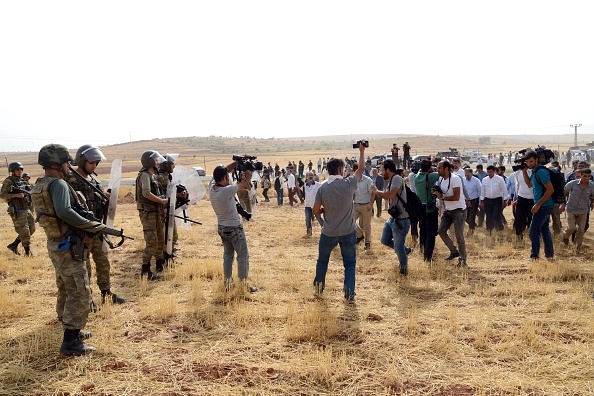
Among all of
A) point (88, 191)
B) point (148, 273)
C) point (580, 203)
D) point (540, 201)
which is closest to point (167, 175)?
point (148, 273)

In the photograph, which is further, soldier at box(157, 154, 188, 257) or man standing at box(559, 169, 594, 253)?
man standing at box(559, 169, 594, 253)

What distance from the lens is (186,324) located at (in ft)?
17.5

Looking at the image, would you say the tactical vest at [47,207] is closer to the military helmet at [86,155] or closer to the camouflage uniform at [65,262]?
the camouflage uniform at [65,262]

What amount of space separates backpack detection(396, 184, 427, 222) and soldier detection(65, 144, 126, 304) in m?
4.53

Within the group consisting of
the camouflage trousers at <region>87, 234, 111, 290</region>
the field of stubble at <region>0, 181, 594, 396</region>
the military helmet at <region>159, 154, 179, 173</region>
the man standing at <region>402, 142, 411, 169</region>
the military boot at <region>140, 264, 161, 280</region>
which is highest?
the man standing at <region>402, 142, 411, 169</region>

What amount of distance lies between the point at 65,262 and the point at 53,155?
1.10 m

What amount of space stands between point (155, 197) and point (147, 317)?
85.2 inches

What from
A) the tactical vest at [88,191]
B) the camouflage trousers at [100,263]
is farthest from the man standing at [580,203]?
the tactical vest at [88,191]

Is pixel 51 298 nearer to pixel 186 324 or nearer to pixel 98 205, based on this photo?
pixel 98 205

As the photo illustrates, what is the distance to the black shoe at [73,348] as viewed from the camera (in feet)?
14.8

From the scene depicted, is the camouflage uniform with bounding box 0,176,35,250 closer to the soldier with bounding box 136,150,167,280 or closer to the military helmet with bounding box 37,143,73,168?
the soldier with bounding box 136,150,167,280

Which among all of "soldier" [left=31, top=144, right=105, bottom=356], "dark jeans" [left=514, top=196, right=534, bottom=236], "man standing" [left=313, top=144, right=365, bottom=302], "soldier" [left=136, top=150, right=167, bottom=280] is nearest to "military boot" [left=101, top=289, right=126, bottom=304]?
"soldier" [left=136, top=150, right=167, bottom=280]

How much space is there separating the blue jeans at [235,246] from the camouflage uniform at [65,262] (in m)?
2.02

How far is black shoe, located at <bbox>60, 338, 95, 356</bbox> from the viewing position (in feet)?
14.8
